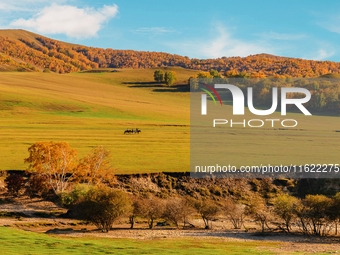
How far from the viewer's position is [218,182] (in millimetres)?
55469

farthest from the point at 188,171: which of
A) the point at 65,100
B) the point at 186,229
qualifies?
A: the point at 65,100

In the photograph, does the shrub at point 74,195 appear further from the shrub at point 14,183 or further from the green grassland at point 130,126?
the green grassland at point 130,126

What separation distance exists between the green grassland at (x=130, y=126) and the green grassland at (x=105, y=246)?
2174 centimetres

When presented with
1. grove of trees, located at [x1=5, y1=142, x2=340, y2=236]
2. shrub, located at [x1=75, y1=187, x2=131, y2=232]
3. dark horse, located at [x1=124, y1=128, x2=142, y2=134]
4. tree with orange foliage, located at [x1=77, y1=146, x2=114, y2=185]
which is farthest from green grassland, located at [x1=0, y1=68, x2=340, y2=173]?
shrub, located at [x1=75, y1=187, x2=131, y2=232]

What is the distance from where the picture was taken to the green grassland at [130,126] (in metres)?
62.4

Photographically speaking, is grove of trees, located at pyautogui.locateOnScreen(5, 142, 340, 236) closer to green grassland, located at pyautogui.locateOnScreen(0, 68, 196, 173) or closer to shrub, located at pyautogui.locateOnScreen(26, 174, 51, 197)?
shrub, located at pyautogui.locateOnScreen(26, 174, 51, 197)

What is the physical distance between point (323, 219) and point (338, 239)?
170 inches

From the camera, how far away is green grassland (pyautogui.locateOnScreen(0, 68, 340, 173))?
62406 mm

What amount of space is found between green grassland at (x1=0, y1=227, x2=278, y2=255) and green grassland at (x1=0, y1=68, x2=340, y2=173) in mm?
21740

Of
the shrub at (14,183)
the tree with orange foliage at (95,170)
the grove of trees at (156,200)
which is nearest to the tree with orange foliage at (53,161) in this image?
the grove of trees at (156,200)

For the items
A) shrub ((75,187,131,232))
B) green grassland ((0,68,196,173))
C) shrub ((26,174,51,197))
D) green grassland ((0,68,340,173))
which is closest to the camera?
shrub ((75,187,131,232))

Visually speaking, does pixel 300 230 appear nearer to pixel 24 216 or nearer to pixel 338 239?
pixel 338 239

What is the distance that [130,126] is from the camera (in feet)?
300

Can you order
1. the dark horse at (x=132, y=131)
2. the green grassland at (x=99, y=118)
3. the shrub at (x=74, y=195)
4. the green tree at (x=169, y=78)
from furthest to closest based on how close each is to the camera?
the green tree at (x=169, y=78) < the dark horse at (x=132, y=131) < the green grassland at (x=99, y=118) < the shrub at (x=74, y=195)
